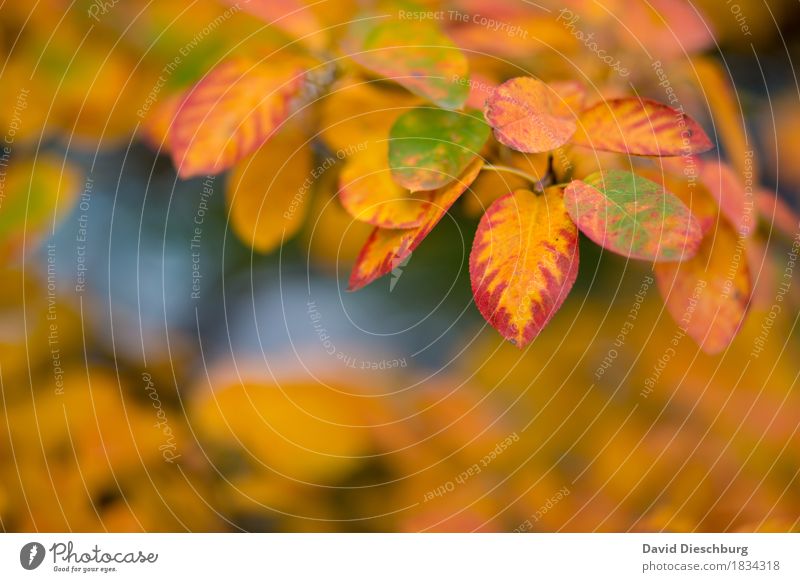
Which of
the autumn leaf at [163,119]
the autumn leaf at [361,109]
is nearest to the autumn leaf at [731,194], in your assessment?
the autumn leaf at [361,109]

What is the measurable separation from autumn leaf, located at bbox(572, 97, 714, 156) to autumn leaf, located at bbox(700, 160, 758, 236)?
0.02 metres

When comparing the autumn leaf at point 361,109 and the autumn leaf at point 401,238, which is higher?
the autumn leaf at point 361,109

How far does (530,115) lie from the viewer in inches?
17.8

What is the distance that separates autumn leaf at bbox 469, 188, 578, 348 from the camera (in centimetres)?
44

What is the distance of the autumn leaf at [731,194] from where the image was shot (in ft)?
1.59

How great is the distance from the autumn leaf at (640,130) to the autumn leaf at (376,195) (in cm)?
11

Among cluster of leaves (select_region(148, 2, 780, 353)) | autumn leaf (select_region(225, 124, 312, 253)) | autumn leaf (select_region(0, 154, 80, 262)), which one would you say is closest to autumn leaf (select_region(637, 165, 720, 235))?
cluster of leaves (select_region(148, 2, 780, 353))

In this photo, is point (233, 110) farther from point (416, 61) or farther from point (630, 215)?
point (630, 215)

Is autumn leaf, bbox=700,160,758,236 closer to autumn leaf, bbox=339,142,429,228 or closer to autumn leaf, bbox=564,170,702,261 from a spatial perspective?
autumn leaf, bbox=564,170,702,261

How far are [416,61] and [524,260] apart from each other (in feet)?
0.47

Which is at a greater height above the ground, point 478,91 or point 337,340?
point 478,91
